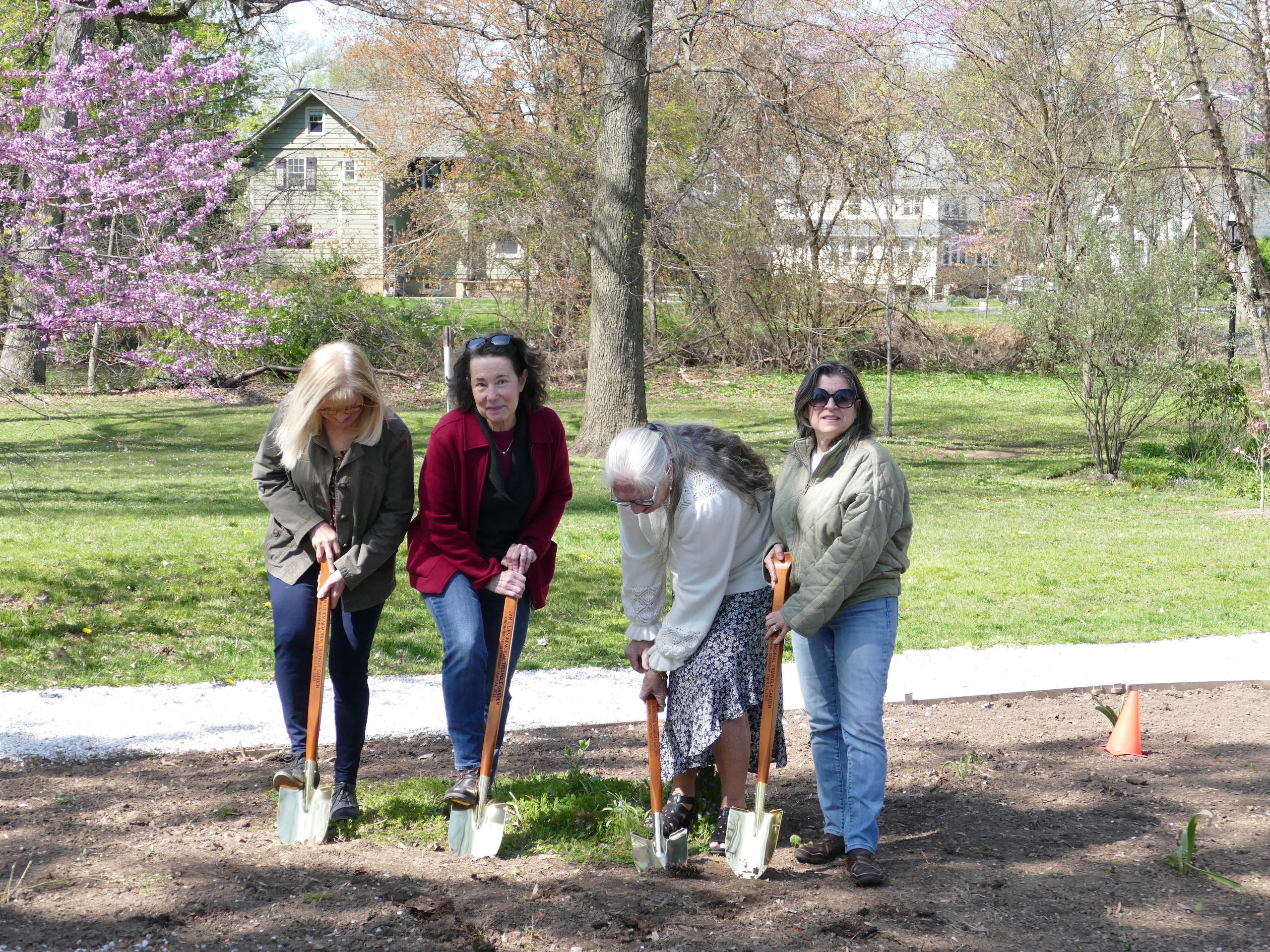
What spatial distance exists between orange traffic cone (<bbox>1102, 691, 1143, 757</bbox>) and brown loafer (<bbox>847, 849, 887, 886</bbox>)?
1.91 meters

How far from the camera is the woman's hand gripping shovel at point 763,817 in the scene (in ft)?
12.2

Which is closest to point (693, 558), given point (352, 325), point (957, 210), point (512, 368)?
point (512, 368)

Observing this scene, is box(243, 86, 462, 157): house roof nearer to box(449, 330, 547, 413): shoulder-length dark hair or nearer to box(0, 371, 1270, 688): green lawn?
box(0, 371, 1270, 688): green lawn

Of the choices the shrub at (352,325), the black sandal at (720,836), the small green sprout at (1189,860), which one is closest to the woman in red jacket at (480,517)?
the black sandal at (720,836)

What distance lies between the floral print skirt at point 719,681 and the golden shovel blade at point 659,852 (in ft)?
0.81

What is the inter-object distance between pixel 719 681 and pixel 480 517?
954mm

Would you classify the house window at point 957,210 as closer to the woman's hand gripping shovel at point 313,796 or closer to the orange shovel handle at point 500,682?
the orange shovel handle at point 500,682

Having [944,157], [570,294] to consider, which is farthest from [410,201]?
[944,157]

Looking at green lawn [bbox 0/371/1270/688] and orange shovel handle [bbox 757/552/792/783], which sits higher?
orange shovel handle [bbox 757/552/792/783]

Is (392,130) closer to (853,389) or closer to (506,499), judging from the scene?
(506,499)

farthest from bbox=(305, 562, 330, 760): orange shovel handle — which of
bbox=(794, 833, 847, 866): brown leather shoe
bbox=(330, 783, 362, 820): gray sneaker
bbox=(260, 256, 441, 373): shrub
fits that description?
bbox=(260, 256, 441, 373): shrub

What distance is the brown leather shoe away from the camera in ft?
12.7

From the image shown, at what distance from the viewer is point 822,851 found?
153 inches

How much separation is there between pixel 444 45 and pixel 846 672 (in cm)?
2628
